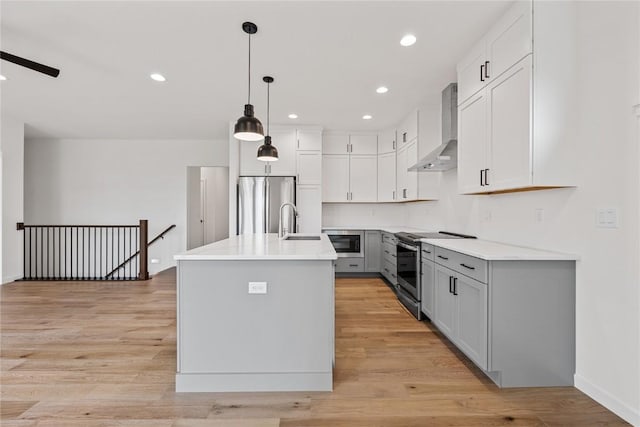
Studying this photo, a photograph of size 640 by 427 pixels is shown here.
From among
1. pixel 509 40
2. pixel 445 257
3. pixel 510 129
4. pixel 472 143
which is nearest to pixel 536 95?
pixel 510 129

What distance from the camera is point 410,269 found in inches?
140

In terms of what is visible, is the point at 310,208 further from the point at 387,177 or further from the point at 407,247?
the point at 407,247

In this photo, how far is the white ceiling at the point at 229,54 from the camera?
7.67ft

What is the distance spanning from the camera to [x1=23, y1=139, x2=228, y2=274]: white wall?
648cm

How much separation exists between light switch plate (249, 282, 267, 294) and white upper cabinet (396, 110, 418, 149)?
3.40 meters

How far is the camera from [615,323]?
181cm

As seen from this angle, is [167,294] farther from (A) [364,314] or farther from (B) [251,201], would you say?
(A) [364,314]

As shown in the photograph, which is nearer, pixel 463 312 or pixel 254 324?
pixel 254 324

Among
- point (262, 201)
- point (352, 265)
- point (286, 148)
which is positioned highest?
point (286, 148)

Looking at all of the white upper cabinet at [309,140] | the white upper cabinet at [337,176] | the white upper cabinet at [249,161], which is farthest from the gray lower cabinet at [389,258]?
the white upper cabinet at [249,161]

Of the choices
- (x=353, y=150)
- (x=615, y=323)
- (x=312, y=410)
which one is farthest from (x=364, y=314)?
(x=353, y=150)

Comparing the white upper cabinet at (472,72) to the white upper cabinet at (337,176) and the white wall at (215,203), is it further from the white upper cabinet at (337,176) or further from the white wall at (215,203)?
the white wall at (215,203)

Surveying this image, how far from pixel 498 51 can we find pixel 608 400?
2442mm

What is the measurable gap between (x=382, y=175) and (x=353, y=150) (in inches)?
27.5
